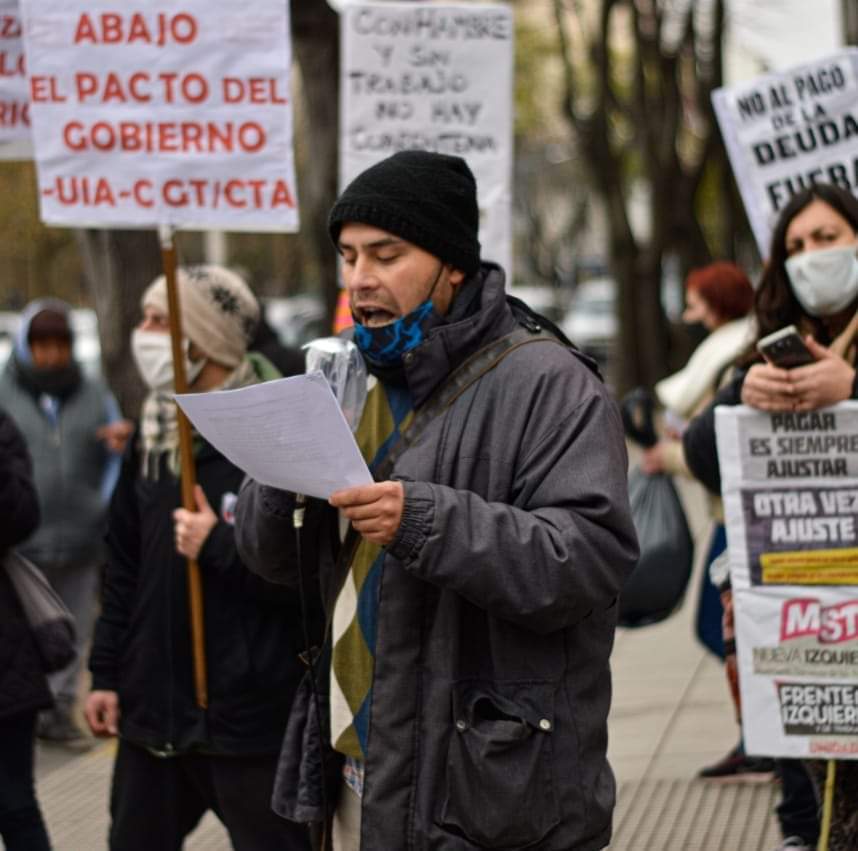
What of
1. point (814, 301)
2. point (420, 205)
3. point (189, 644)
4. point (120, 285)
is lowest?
point (189, 644)

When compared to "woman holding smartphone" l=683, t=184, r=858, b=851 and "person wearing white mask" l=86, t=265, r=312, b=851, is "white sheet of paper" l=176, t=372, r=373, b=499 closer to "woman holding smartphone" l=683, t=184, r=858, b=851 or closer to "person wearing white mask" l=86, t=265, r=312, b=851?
"person wearing white mask" l=86, t=265, r=312, b=851

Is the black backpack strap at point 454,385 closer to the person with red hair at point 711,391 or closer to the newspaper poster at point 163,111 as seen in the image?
the newspaper poster at point 163,111

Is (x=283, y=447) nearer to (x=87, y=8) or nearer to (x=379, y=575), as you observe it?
(x=379, y=575)

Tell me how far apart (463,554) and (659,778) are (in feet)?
12.3

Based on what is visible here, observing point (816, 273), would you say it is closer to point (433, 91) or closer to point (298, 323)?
point (433, 91)

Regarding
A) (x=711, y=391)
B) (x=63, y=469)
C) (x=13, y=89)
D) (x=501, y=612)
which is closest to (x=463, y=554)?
(x=501, y=612)

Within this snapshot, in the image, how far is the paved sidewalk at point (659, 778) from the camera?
18.7 ft

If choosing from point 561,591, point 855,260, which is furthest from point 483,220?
point 561,591

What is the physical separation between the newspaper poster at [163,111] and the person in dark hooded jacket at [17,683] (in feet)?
2.30

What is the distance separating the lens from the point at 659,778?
6328 mm

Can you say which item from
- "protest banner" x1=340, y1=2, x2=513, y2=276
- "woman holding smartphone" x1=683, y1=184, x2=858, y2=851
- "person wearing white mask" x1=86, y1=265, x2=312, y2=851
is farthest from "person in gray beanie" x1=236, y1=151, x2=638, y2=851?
"protest banner" x1=340, y1=2, x2=513, y2=276

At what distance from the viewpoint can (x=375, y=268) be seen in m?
3.11

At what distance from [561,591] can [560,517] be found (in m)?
0.12

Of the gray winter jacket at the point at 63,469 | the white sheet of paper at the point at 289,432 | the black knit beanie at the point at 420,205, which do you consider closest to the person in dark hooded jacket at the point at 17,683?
the white sheet of paper at the point at 289,432
